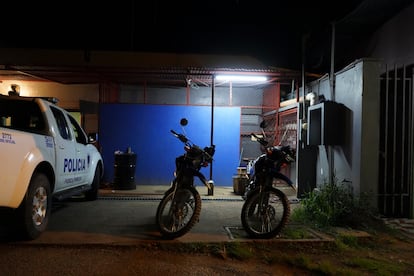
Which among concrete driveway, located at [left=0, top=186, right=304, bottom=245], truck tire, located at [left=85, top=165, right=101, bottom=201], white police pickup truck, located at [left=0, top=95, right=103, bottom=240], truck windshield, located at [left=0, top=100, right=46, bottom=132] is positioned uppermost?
truck windshield, located at [left=0, top=100, right=46, bottom=132]

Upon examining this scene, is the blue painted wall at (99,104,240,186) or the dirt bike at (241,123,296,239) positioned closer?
the dirt bike at (241,123,296,239)

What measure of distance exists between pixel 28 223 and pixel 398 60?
7.18 m

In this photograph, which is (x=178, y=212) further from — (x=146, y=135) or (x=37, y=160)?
(x=146, y=135)

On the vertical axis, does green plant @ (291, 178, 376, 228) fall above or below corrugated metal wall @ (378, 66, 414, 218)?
below

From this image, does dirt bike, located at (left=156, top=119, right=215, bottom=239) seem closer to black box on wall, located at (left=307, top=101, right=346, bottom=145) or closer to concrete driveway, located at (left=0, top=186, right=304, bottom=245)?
concrete driveway, located at (left=0, top=186, right=304, bottom=245)

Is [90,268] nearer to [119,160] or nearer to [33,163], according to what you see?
[33,163]

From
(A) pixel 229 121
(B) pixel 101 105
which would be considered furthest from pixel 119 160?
(A) pixel 229 121

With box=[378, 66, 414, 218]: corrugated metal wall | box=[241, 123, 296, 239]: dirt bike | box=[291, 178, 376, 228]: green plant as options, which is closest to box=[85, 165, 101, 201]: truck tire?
box=[241, 123, 296, 239]: dirt bike

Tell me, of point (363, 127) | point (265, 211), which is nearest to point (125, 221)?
point (265, 211)

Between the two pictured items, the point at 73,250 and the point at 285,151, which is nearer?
the point at 73,250

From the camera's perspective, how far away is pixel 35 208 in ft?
16.6

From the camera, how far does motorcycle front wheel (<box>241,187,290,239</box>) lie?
530cm

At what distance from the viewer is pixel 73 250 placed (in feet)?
15.8

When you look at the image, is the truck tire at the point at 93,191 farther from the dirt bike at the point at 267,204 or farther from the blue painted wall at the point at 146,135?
the dirt bike at the point at 267,204
